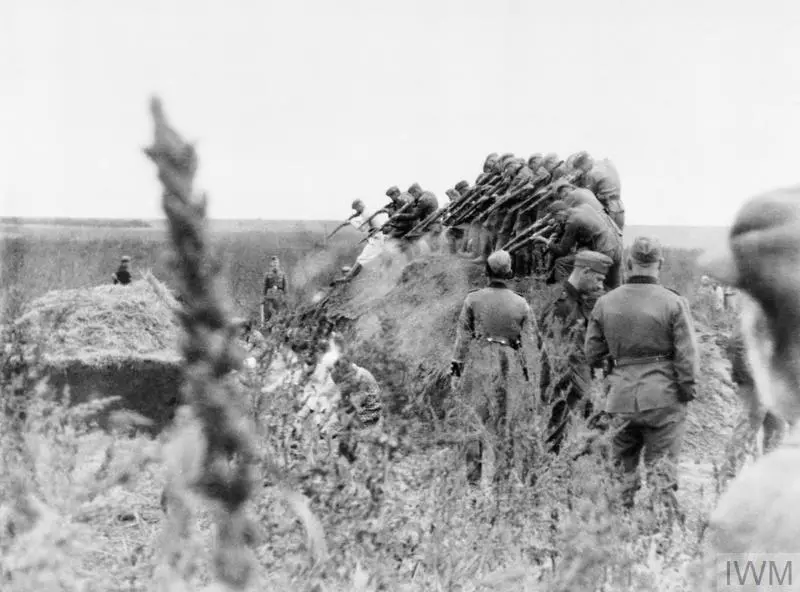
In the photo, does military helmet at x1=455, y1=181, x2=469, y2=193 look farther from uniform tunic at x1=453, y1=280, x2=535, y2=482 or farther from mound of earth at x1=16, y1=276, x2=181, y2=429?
uniform tunic at x1=453, y1=280, x2=535, y2=482

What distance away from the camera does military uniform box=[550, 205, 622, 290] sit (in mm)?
9383

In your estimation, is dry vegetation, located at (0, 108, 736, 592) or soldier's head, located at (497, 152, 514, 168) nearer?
dry vegetation, located at (0, 108, 736, 592)

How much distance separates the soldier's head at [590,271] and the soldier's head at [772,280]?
23.5 ft

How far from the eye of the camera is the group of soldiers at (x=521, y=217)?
9.65 metres

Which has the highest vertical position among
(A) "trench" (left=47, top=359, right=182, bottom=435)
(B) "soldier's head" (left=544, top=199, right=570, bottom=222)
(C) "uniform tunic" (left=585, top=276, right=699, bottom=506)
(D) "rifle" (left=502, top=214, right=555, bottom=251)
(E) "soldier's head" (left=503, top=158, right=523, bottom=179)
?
(E) "soldier's head" (left=503, top=158, right=523, bottom=179)

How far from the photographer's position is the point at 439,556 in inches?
110

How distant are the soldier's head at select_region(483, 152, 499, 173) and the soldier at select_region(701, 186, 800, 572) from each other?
1306cm

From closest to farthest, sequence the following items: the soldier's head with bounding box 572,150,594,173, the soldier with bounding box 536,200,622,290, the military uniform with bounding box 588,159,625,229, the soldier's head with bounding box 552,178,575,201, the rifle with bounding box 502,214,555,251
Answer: the soldier with bounding box 536,200,622,290 < the soldier's head with bounding box 552,178,575,201 < the military uniform with bounding box 588,159,625,229 < the rifle with bounding box 502,214,555,251 < the soldier's head with bounding box 572,150,594,173

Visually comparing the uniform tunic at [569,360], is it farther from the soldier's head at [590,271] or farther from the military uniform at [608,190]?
the military uniform at [608,190]

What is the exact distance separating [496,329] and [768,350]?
6.19 meters

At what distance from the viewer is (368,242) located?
652 inches

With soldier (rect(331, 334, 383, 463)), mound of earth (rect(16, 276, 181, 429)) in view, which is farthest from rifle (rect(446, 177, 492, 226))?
soldier (rect(331, 334, 383, 463))

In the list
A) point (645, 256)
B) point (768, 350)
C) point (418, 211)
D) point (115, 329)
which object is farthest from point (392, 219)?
point (768, 350)

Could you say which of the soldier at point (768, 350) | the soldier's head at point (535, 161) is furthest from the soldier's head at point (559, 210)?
the soldier at point (768, 350)
